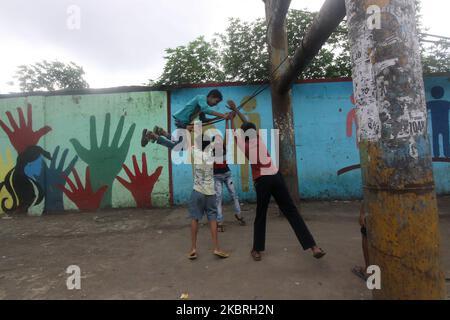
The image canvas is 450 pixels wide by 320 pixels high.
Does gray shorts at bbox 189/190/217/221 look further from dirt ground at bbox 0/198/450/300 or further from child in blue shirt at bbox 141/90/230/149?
child in blue shirt at bbox 141/90/230/149

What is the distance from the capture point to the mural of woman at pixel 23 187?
22.1 ft

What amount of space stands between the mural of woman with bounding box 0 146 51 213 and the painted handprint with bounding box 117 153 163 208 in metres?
1.94

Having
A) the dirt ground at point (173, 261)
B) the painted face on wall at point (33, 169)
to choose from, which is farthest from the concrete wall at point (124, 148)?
the dirt ground at point (173, 261)

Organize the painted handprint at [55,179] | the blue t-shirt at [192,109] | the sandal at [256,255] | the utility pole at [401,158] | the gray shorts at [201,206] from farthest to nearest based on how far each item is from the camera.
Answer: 1. the painted handprint at [55,179]
2. the blue t-shirt at [192,109]
3. the gray shorts at [201,206]
4. the sandal at [256,255]
5. the utility pole at [401,158]

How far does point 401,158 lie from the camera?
5.24 feet

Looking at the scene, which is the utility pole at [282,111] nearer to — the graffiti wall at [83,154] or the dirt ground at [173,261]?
the dirt ground at [173,261]

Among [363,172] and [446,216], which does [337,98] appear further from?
[363,172]

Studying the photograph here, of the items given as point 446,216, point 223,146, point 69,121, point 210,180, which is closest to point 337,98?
point 446,216

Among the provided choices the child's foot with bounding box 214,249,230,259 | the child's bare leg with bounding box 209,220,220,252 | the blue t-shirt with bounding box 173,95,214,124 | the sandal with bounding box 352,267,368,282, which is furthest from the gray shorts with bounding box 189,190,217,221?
the sandal with bounding box 352,267,368,282

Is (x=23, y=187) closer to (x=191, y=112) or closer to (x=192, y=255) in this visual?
(x=191, y=112)

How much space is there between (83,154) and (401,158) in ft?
22.1

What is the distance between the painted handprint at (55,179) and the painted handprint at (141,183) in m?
1.30

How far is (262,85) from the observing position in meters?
6.48
